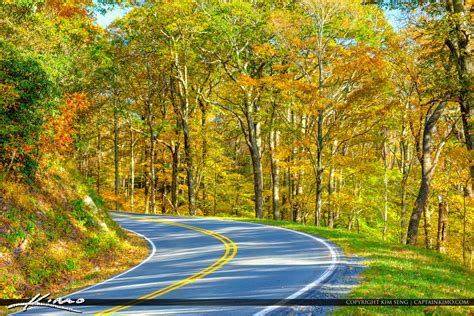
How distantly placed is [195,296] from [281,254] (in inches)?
201

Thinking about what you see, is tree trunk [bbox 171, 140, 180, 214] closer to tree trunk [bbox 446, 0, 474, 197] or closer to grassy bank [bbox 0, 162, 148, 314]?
grassy bank [bbox 0, 162, 148, 314]

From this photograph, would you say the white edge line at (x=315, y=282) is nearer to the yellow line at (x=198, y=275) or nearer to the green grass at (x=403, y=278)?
the green grass at (x=403, y=278)

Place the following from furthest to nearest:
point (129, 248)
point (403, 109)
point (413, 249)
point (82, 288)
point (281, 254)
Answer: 1. point (403, 109)
2. point (129, 248)
3. point (413, 249)
4. point (281, 254)
5. point (82, 288)

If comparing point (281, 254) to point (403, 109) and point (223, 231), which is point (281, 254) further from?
point (403, 109)

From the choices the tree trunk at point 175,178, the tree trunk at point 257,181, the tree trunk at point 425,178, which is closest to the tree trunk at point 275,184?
the tree trunk at point 257,181

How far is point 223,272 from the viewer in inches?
452

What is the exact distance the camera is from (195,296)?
9141 mm

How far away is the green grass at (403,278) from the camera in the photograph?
25.4ft

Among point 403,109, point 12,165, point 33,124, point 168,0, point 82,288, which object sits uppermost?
point 168,0

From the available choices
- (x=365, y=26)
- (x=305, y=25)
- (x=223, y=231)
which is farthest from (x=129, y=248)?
(x=365, y=26)

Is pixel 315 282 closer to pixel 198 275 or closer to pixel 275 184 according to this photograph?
pixel 198 275

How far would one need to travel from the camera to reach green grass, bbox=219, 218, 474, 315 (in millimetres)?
7742

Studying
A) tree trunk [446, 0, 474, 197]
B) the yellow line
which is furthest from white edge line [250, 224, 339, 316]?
tree trunk [446, 0, 474, 197]

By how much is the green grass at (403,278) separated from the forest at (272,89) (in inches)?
155
